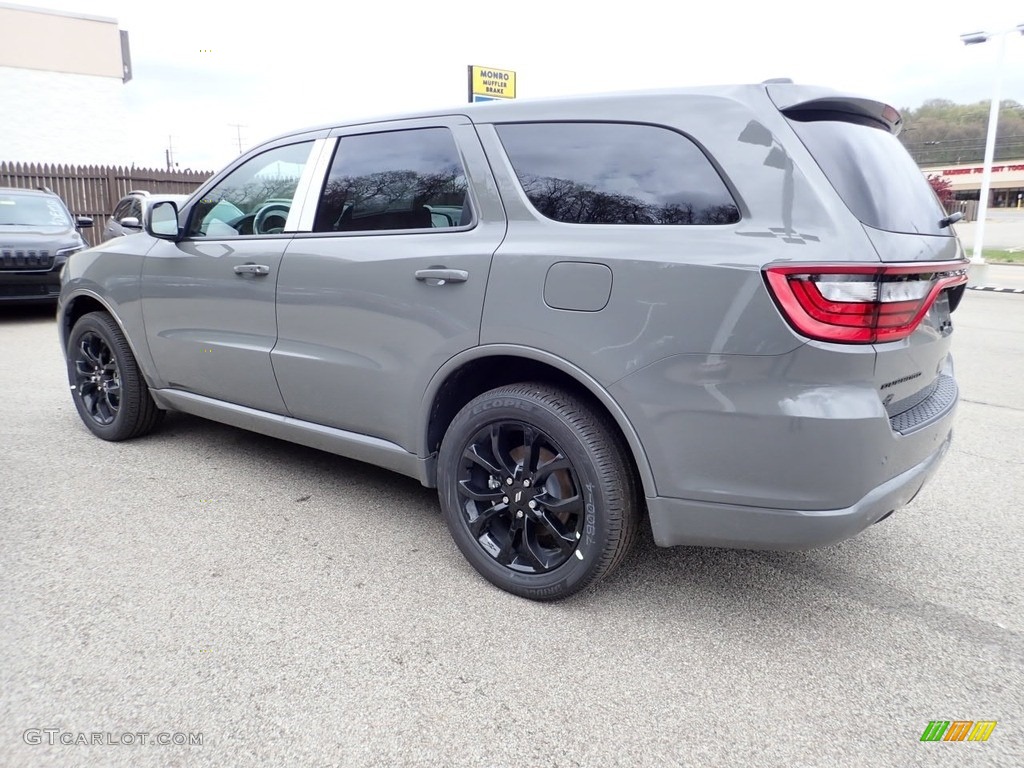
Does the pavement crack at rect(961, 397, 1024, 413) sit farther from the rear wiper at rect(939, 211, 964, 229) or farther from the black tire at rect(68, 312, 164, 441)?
the black tire at rect(68, 312, 164, 441)

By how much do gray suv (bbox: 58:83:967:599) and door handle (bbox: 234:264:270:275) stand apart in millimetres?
28

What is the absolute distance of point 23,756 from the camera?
197 centimetres

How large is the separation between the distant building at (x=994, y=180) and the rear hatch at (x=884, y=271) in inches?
2250

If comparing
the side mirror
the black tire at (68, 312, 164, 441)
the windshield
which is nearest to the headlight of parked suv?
the windshield

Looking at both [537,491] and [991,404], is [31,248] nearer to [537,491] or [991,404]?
[537,491]

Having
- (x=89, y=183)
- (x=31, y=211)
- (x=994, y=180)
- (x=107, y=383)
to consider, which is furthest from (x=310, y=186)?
(x=994, y=180)

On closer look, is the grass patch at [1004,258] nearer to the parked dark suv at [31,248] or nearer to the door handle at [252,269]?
the parked dark suv at [31,248]

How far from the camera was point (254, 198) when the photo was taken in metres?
3.77

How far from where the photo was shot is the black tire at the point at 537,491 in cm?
254

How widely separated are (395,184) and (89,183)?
1780cm

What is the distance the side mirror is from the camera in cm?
396

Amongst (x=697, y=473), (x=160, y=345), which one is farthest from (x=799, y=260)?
(x=160, y=345)

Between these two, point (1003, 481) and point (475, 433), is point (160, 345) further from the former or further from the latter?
point (1003, 481)

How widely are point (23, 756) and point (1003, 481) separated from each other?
453 cm
